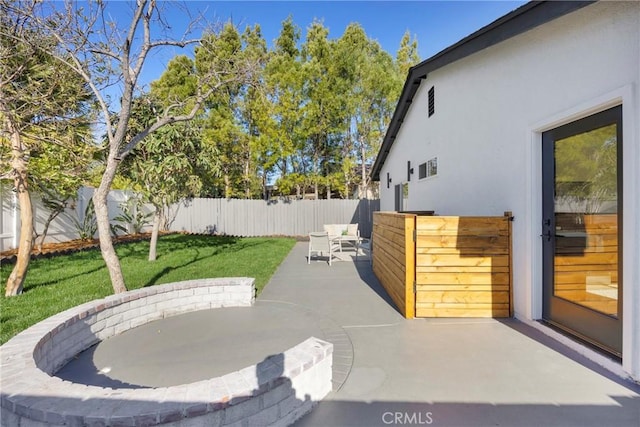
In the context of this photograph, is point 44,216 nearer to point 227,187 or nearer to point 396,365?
point 227,187

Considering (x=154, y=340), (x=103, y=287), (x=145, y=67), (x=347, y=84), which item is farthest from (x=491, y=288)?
(x=347, y=84)

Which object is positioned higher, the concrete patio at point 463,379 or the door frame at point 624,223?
the door frame at point 624,223

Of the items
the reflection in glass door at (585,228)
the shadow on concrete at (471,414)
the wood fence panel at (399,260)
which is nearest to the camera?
the shadow on concrete at (471,414)

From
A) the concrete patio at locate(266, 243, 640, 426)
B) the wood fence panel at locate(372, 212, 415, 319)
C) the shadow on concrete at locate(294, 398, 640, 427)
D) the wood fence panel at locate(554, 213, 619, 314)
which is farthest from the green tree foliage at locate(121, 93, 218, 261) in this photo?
the wood fence panel at locate(554, 213, 619, 314)

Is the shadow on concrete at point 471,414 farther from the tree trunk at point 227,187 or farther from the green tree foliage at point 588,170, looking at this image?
the tree trunk at point 227,187

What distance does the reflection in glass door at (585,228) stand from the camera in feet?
9.29

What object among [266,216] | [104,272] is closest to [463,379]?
[104,272]

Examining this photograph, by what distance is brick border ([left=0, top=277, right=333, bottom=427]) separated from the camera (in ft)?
5.08

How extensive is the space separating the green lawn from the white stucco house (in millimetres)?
4362

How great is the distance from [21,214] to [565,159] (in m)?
→ 7.77

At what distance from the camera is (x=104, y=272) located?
6.46 metres

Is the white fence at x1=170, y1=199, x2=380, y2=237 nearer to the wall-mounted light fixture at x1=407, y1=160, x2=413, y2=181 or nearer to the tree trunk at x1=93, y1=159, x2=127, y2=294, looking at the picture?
the wall-mounted light fixture at x1=407, y1=160, x2=413, y2=181

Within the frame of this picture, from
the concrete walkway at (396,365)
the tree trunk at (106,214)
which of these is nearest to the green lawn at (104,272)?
the tree trunk at (106,214)

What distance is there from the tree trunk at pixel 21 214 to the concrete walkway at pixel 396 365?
280 centimetres
